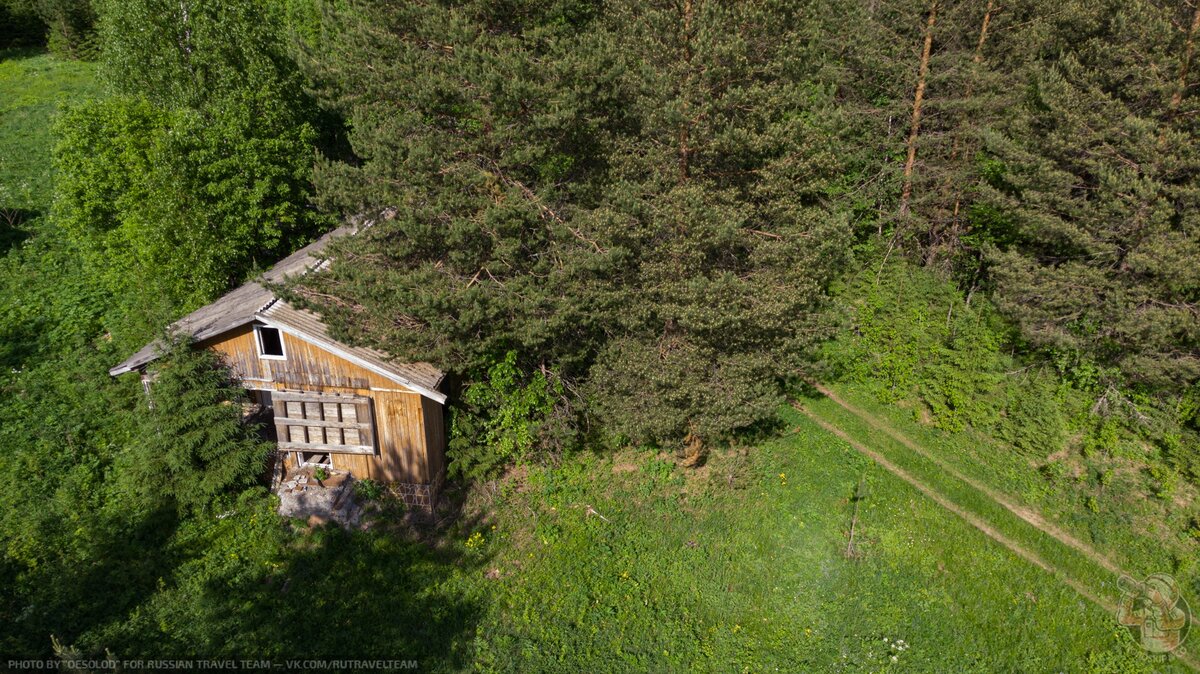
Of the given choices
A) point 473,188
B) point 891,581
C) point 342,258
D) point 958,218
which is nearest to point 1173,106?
point 958,218

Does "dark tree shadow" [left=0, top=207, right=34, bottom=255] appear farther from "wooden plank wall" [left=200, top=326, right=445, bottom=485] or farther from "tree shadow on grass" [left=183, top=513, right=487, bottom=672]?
"tree shadow on grass" [left=183, top=513, right=487, bottom=672]

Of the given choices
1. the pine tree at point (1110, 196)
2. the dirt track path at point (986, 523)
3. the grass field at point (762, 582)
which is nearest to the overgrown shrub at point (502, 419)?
the grass field at point (762, 582)

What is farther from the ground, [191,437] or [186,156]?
[186,156]

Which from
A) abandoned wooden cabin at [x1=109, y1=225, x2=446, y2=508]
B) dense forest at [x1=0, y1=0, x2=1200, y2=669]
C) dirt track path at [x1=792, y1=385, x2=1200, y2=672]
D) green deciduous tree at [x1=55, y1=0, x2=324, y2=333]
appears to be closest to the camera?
dense forest at [x1=0, y1=0, x2=1200, y2=669]

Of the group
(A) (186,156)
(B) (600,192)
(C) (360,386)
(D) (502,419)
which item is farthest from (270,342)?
(B) (600,192)

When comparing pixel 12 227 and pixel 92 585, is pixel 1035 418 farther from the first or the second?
pixel 12 227

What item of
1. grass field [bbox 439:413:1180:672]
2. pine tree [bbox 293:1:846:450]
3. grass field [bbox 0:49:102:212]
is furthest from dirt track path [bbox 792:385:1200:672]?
grass field [bbox 0:49:102:212]
